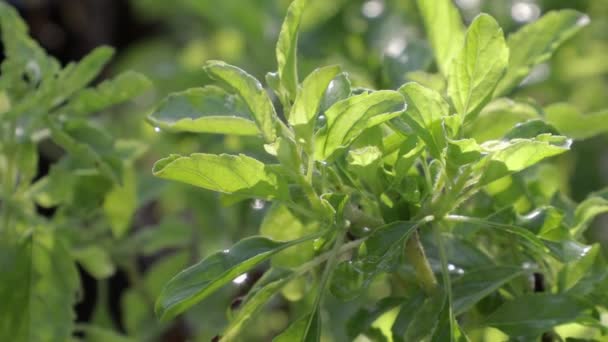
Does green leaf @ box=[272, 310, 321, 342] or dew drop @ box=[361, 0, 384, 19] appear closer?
green leaf @ box=[272, 310, 321, 342]

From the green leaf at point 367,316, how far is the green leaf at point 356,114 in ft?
0.73

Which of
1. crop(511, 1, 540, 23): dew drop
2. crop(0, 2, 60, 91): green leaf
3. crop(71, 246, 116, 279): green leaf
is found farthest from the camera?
crop(511, 1, 540, 23): dew drop

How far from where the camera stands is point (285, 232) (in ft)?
3.09

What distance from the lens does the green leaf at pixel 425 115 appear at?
30.5 inches

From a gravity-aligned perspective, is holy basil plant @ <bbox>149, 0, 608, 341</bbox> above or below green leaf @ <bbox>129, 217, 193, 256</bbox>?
above

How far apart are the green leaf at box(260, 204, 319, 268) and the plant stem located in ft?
0.38

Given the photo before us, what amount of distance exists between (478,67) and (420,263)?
20cm

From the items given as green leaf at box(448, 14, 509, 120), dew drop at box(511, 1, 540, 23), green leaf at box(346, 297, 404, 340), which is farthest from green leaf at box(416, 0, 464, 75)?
dew drop at box(511, 1, 540, 23)

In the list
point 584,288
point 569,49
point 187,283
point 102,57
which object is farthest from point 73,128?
point 569,49

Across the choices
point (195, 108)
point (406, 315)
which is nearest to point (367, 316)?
point (406, 315)

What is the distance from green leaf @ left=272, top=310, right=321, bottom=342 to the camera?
0.82 meters

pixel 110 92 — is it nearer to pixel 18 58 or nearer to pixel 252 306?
pixel 18 58

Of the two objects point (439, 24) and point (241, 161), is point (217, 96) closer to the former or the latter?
point (241, 161)

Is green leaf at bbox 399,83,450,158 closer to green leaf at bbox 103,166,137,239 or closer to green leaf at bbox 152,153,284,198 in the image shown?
green leaf at bbox 152,153,284,198
